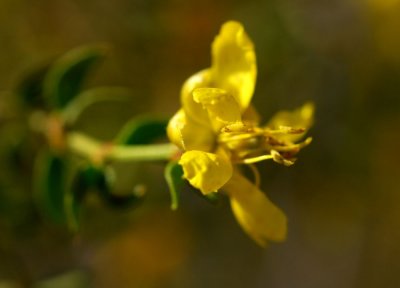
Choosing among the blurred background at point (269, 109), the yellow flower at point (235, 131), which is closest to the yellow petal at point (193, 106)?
the yellow flower at point (235, 131)

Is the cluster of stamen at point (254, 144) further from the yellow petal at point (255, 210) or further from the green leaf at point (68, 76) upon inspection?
the green leaf at point (68, 76)

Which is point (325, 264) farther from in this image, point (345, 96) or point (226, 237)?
point (345, 96)

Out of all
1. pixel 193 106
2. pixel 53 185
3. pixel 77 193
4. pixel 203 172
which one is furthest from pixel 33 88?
pixel 203 172

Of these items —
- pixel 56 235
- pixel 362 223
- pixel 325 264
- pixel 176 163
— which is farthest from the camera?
pixel 325 264

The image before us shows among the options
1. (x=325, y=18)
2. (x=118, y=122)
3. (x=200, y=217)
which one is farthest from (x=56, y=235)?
(x=325, y=18)

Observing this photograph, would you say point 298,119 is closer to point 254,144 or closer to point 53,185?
point 254,144

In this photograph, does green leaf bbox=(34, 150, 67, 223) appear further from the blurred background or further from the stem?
the blurred background
